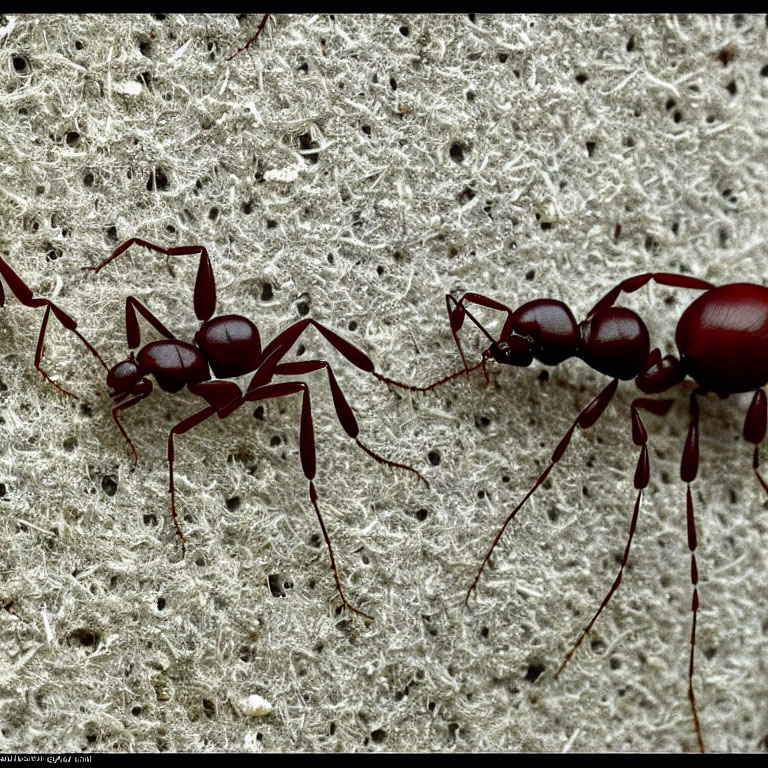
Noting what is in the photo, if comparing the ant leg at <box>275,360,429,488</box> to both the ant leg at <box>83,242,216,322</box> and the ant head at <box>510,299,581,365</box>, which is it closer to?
the ant leg at <box>83,242,216,322</box>

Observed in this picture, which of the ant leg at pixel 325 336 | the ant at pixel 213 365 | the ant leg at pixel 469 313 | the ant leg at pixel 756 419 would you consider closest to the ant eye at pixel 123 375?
the ant at pixel 213 365

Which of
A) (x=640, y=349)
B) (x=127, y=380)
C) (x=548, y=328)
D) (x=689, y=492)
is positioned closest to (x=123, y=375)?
(x=127, y=380)

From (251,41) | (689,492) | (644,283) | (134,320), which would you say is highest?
(251,41)

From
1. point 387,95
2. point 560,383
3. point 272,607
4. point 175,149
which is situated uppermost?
point 387,95

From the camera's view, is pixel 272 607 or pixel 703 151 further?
pixel 703 151

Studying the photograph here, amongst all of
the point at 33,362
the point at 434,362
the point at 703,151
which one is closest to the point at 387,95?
the point at 434,362

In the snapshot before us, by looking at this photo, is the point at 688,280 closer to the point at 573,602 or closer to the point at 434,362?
the point at 434,362

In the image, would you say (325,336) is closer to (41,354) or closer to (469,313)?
(469,313)
